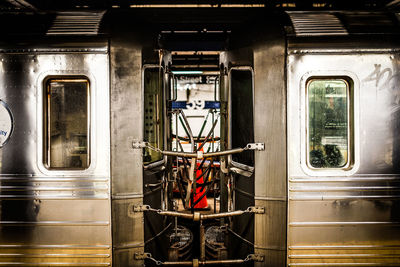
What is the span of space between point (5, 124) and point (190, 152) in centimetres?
207

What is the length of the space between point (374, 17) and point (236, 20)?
81.4 inches

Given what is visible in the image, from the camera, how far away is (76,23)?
3125mm

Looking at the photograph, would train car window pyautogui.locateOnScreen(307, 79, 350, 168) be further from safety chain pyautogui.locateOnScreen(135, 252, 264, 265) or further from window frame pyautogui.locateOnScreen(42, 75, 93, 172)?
window frame pyautogui.locateOnScreen(42, 75, 93, 172)

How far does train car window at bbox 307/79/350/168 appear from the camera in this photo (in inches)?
122

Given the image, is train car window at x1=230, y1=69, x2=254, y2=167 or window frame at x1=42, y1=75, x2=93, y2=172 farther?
train car window at x1=230, y1=69, x2=254, y2=167

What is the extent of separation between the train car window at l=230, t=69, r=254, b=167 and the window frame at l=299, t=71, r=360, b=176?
25.9 inches

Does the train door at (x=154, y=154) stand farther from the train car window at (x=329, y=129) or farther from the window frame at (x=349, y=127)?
the train car window at (x=329, y=129)

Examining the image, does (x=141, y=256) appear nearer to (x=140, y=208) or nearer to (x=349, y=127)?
(x=140, y=208)

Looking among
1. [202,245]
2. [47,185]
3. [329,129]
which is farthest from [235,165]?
[47,185]

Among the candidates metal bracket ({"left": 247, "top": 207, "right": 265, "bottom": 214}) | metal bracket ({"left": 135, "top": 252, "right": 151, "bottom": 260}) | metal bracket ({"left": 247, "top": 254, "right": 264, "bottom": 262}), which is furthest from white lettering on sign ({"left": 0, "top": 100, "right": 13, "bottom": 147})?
metal bracket ({"left": 247, "top": 254, "right": 264, "bottom": 262})

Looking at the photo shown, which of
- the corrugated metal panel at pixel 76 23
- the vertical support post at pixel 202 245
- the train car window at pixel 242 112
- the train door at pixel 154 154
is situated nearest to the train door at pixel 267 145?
the train car window at pixel 242 112

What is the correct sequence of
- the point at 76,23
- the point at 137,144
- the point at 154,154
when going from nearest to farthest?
the point at 137,144, the point at 76,23, the point at 154,154

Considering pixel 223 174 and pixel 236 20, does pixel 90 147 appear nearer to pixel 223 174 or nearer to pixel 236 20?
pixel 223 174

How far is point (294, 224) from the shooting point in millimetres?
3033
